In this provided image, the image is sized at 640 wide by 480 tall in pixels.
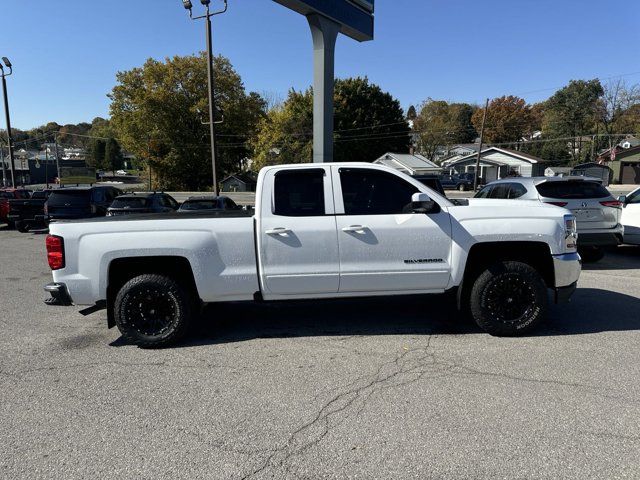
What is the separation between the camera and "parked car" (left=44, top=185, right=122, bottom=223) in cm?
1472

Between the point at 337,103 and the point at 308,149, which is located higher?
the point at 337,103

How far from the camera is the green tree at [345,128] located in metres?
51.8

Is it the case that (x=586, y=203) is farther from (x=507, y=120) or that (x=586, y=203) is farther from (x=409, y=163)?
(x=507, y=120)

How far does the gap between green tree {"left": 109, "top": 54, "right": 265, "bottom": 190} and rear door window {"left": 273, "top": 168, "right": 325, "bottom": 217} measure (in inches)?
1809

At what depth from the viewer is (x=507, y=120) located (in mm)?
85062

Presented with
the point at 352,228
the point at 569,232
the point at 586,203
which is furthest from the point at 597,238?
the point at 352,228

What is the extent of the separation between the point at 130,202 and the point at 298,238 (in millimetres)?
10291

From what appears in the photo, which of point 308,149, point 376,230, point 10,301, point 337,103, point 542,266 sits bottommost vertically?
point 10,301

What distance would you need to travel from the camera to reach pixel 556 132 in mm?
77438

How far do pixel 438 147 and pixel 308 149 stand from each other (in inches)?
1405

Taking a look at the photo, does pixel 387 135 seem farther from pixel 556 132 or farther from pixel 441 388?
pixel 441 388

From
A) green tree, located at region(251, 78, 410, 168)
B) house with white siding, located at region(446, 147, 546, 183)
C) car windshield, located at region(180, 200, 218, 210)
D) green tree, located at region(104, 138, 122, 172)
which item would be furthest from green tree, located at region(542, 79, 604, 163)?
green tree, located at region(104, 138, 122, 172)

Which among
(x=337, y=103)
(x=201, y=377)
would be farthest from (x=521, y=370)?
(x=337, y=103)

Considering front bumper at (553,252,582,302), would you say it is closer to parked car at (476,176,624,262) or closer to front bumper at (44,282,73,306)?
parked car at (476,176,624,262)
